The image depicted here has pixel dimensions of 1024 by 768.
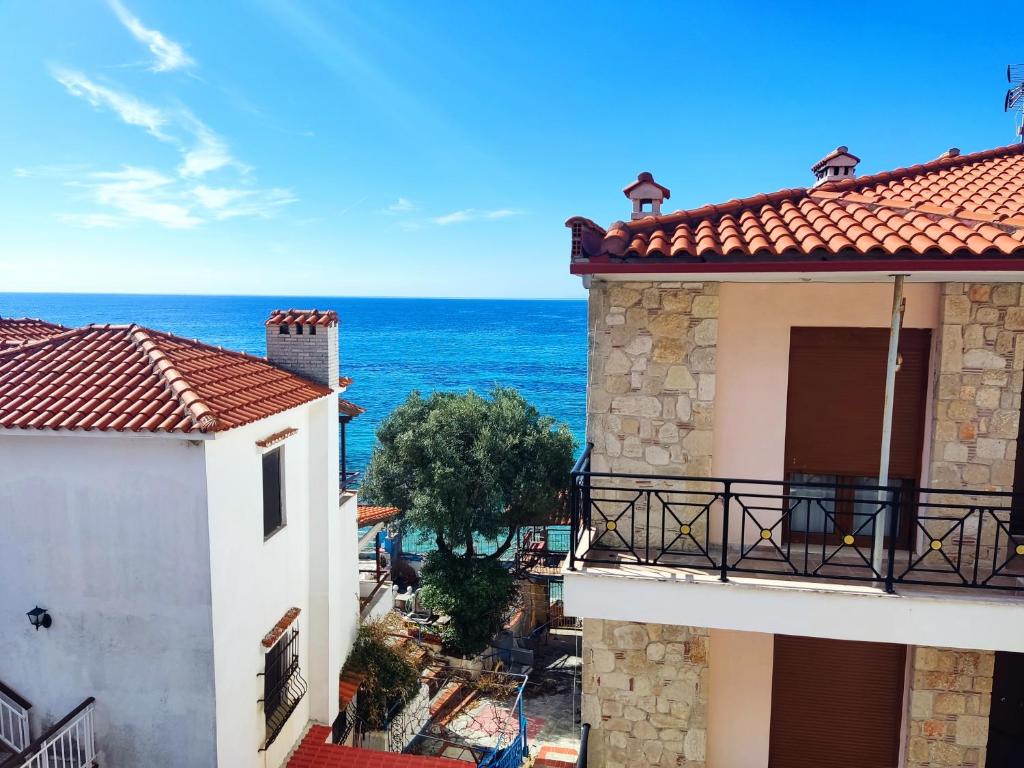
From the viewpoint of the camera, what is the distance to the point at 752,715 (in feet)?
23.0

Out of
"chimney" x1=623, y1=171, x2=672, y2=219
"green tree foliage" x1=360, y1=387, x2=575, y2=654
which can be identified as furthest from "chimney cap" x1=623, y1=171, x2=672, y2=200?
"green tree foliage" x1=360, y1=387, x2=575, y2=654

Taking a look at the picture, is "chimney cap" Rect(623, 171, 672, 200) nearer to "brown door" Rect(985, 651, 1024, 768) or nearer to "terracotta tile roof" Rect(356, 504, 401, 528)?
"brown door" Rect(985, 651, 1024, 768)

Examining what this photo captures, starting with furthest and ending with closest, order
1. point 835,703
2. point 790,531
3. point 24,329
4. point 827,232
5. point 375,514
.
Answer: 1. point 375,514
2. point 24,329
3. point 835,703
4. point 790,531
5. point 827,232

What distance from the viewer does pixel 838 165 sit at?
9680 millimetres

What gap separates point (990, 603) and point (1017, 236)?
3.07 metres

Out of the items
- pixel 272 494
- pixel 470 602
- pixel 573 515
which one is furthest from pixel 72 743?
pixel 470 602

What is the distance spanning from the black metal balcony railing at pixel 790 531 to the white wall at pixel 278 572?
15.9 feet

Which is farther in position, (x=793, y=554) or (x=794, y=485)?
(x=793, y=554)

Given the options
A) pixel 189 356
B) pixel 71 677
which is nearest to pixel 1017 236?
pixel 189 356

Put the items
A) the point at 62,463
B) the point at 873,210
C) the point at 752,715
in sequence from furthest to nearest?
→ 1. the point at 62,463
2. the point at 752,715
3. the point at 873,210

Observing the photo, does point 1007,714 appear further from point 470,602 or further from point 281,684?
point 470,602

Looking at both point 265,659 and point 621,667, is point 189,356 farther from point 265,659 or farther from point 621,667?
point 621,667

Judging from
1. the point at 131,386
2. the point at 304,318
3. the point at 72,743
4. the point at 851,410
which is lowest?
the point at 72,743

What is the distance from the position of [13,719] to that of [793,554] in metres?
10.1
